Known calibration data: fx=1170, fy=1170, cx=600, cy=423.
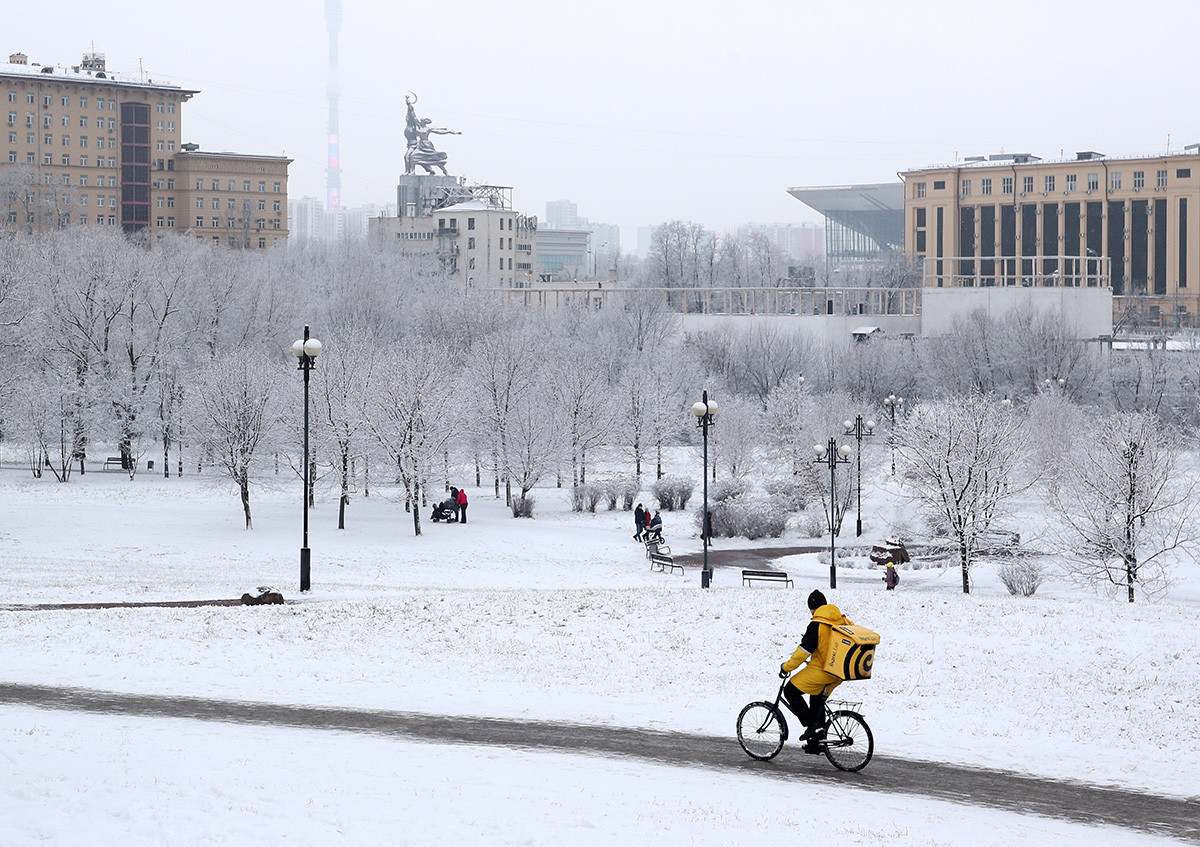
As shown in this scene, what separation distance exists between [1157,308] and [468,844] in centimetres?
11578

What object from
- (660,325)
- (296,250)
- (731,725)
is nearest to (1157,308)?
(660,325)

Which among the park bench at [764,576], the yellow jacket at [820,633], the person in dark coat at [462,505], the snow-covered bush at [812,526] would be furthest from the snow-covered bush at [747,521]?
the yellow jacket at [820,633]

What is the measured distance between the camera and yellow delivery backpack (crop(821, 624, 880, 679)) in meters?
10.1

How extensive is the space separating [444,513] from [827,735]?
102ft

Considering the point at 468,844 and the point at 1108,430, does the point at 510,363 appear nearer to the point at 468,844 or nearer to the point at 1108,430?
the point at 1108,430

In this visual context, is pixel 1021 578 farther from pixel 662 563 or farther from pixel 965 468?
pixel 662 563

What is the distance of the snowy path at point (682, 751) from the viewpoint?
33.0 feet

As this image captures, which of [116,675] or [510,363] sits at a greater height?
[510,363]

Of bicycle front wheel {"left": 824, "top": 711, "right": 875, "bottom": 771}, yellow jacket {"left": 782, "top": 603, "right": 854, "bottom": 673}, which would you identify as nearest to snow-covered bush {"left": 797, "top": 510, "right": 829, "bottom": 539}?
bicycle front wheel {"left": 824, "top": 711, "right": 875, "bottom": 771}

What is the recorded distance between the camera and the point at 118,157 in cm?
12988

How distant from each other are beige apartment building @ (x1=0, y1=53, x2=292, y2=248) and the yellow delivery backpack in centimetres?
12137

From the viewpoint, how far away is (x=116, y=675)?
1440 centimetres

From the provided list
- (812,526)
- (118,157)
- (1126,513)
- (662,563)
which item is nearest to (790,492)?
(812,526)

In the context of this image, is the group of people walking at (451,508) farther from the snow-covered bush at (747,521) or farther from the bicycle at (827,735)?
the bicycle at (827,735)
